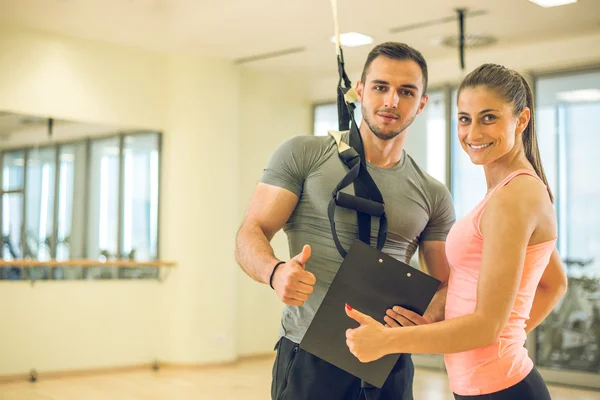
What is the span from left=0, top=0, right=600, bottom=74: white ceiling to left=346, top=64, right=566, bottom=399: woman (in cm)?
403

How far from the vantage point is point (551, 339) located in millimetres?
6281

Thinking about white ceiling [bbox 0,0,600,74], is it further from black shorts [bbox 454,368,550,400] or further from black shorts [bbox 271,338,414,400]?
black shorts [bbox 454,368,550,400]

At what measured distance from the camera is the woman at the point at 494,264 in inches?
49.1

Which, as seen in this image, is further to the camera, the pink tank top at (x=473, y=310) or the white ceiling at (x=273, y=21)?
the white ceiling at (x=273, y=21)

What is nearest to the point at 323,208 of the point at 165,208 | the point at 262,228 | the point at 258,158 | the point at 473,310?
the point at 262,228

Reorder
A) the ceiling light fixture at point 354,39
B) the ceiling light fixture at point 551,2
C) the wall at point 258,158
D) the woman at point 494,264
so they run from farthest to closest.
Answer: the wall at point 258,158 → the ceiling light fixture at point 354,39 → the ceiling light fixture at point 551,2 → the woman at point 494,264

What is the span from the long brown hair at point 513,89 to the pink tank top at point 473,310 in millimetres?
126

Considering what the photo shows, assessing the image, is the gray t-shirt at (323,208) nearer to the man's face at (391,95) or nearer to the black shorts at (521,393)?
the man's face at (391,95)

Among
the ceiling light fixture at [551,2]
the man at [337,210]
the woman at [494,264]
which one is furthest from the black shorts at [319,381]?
the ceiling light fixture at [551,2]

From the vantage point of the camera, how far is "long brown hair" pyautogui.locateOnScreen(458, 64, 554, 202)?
1390 millimetres

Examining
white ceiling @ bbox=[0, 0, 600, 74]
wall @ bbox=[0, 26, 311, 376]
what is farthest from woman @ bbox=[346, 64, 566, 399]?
wall @ bbox=[0, 26, 311, 376]

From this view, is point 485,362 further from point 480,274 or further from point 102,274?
point 102,274

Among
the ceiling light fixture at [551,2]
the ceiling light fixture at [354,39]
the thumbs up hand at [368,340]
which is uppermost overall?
the ceiling light fixture at [551,2]

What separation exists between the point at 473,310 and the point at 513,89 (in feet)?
1.42
